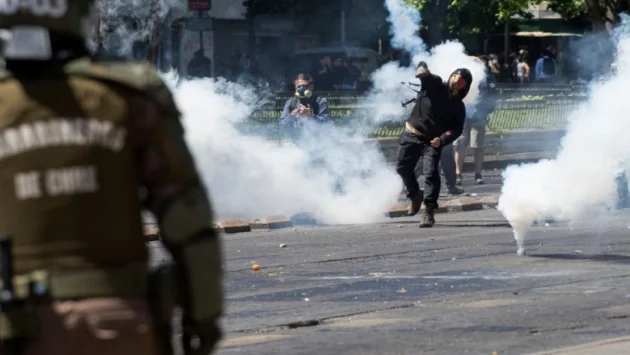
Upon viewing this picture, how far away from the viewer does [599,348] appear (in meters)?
7.59

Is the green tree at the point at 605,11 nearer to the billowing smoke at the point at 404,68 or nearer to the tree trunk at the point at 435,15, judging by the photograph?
the tree trunk at the point at 435,15

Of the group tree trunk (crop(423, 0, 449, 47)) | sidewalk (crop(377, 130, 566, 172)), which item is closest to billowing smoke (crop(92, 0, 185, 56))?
sidewalk (crop(377, 130, 566, 172))

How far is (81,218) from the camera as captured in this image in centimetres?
338

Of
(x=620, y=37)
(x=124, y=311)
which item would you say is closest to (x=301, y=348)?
(x=124, y=311)

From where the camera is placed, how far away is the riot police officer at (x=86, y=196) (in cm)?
335

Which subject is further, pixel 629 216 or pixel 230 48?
pixel 230 48

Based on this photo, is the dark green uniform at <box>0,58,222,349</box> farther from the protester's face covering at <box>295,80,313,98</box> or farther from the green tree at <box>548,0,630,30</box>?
the green tree at <box>548,0,630,30</box>

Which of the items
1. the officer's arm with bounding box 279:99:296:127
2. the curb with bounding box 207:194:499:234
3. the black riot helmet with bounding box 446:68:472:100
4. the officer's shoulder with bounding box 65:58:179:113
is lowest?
the curb with bounding box 207:194:499:234

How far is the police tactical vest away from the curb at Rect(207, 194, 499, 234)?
10.5 meters

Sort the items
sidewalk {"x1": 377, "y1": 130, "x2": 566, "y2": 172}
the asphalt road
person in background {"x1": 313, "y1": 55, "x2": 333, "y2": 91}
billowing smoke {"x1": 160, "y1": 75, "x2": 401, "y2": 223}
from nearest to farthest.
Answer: the asphalt road
billowing smoke {"x1": 160, "y1": 75, "x2": 401, "y2": 223}
sidewalk {"x1": 377, "y1": 130, "x2": 566, "y2": 172}
person in background {"x1": 313, "y1": 55, "x2": 333, "y2": 91}

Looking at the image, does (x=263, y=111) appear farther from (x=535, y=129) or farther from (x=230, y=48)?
(x=230, y=48)

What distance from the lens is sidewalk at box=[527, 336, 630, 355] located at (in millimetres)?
7469

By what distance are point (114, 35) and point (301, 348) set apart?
21995mm

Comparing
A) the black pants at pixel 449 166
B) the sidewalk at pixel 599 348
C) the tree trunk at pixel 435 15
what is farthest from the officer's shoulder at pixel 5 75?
the tree trunk at pixel 435 15
